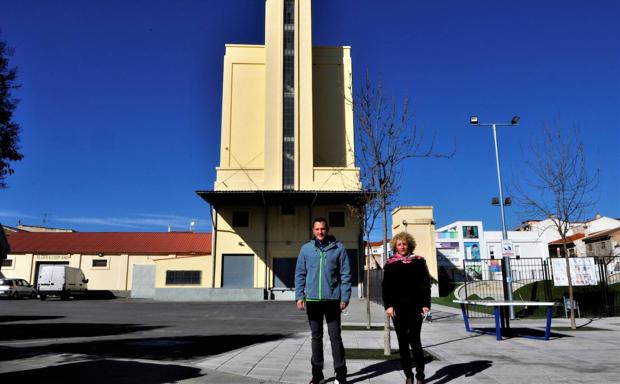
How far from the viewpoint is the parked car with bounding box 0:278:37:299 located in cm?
3278

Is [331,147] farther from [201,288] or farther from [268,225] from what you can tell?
[201,288]

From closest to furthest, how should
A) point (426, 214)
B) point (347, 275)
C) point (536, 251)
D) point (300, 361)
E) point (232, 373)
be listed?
point (347, 275) < point (232, 373) < point (300, 361) < point (426, 214) < point (536, 251)

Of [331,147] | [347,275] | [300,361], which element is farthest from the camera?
[331,147]

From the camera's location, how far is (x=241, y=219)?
3359 cm

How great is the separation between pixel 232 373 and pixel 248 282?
2724 cm

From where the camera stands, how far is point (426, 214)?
102 ft

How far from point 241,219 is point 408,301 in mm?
29132

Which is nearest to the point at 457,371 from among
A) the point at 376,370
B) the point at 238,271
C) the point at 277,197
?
the point at 376,370

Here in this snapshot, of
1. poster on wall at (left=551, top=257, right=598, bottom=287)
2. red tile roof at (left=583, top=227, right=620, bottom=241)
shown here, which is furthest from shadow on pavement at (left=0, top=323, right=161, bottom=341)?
red tile roof at (left=583, top=227, right=620, bottom=241)

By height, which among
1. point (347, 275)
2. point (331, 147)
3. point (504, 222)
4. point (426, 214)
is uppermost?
point (331, 147)

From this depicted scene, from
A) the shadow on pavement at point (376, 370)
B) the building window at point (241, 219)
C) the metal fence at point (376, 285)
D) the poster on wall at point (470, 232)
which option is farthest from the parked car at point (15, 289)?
the poster on wall at point (470, 232)

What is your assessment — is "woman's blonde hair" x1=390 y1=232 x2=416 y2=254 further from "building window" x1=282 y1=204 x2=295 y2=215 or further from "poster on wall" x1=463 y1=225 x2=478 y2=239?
"poster on wall" x1=463 y1=225 x2=478 y2=239

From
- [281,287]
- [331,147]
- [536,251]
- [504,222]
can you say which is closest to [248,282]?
[281,287]

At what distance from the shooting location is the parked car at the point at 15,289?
108 ft
